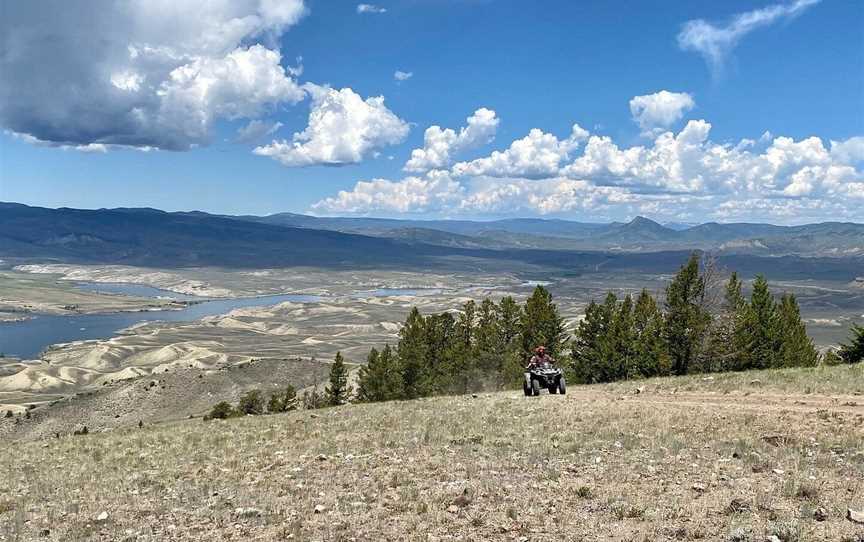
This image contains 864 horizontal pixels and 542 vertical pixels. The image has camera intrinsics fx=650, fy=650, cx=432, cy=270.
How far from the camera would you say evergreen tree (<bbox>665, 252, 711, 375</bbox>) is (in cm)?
5878

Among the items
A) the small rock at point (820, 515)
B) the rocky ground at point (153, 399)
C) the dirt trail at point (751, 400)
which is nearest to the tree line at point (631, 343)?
the dirt trail at point (751, 400)

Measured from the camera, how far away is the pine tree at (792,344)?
A: 61597 millimetres

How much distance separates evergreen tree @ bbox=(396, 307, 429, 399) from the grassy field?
134 ft

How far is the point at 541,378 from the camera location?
34.3 meters

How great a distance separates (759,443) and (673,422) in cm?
391

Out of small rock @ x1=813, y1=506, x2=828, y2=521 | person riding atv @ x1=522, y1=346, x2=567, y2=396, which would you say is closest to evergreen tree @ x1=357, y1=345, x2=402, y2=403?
person riding atv @ x1=522, y1=346, x2=567, y2=396

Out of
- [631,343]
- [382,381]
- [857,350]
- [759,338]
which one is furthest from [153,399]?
[857,350]

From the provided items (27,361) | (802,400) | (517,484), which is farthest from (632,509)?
(27,361)

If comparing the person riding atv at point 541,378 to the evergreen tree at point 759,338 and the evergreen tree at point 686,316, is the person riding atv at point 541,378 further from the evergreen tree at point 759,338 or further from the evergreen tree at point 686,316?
the evergreen tree at point 759,338

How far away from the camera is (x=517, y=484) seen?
15.0 metres

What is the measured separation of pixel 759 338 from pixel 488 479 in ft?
183

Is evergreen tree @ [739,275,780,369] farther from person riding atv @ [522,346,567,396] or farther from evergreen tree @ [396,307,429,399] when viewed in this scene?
person riding atv @ [522,346,567,396]

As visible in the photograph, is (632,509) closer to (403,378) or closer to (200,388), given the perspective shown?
(403,378)

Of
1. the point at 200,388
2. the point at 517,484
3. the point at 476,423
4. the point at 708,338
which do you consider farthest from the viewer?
the point at 200,388
